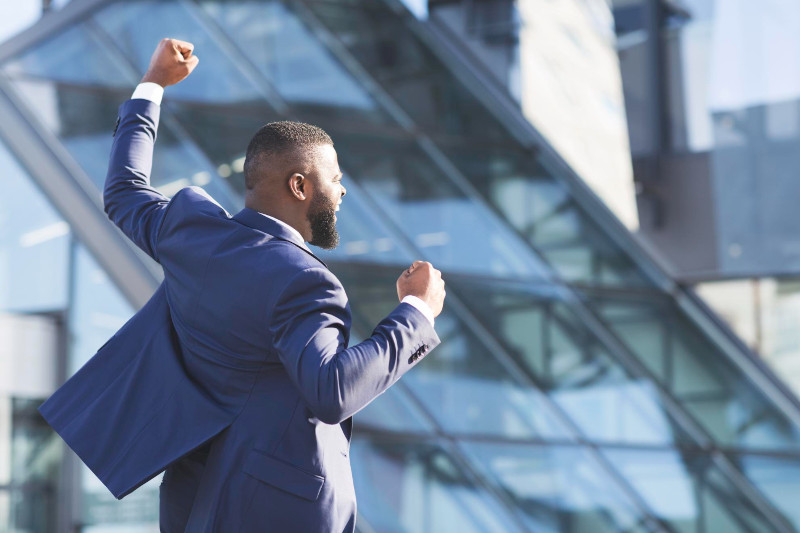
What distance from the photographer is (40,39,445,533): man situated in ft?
6.24

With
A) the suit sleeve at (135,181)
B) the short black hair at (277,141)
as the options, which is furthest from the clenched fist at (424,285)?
the suit sleeve at (135,181)

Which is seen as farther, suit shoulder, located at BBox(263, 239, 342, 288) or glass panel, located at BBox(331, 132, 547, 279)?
glass panel, located at BBox(331, 132, 547, 279)

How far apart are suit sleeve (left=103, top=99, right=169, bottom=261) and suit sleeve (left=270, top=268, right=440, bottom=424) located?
1.49 feet

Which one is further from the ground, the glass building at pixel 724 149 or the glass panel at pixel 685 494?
the glass building at pixel 724 149

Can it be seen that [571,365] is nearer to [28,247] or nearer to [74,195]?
[74,195]

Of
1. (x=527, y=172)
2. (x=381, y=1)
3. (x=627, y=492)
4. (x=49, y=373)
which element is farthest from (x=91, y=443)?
(x=381, y=1)

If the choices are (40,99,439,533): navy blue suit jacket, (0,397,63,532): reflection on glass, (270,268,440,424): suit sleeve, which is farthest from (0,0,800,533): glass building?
(270,268,440,424): suit sleeve

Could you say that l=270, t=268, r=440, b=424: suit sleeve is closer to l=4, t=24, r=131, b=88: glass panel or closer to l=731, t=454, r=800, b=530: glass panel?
l=4, t=24, r=131, b=88: glass panel

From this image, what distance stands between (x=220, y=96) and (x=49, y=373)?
2372mm

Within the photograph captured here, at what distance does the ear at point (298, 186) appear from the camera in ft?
6.93

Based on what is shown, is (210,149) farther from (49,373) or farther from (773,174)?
(773,174)

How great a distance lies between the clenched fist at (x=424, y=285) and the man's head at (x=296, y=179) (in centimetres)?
18

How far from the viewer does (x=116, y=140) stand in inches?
95.1

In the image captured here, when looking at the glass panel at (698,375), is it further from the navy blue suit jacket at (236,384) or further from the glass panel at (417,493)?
the navy blue suit jacket at (236,384)
